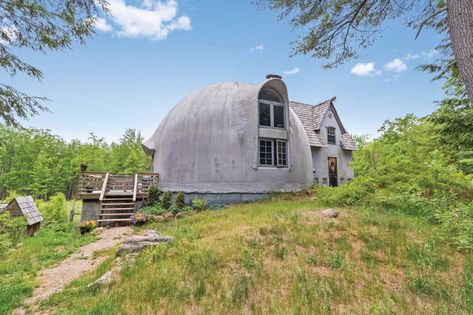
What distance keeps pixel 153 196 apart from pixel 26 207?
5.21 meters

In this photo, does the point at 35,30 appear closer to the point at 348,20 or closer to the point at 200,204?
the point at 348,20

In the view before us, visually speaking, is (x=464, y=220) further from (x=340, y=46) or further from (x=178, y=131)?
(x=178, y=131)

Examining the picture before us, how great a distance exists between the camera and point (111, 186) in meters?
13.1

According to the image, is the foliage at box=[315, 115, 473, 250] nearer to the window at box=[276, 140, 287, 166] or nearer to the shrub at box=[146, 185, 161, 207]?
the window at box=[276, 140, 287, 166]

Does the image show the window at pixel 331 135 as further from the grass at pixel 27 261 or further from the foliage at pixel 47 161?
the foliage at pixel 47 161

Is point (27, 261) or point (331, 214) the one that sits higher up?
point (331, 214)

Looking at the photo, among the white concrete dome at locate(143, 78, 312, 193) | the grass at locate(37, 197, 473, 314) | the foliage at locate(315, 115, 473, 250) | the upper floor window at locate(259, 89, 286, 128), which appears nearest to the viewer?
the grass at locate(37, 197, 473, 314)

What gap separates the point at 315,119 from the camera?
19.2 metres

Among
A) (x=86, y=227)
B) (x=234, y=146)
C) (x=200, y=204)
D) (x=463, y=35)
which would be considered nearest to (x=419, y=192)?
(x=463, y=35)

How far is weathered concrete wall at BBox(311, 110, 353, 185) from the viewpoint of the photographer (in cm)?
1784

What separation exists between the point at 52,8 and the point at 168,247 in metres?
5.79

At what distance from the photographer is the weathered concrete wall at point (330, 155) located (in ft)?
58.5

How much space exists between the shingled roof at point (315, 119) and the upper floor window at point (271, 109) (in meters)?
5.44

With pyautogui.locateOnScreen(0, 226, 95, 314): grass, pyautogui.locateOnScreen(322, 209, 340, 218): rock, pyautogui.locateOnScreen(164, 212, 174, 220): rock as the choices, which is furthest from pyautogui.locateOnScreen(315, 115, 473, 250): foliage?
pyautogui.locateOnScreen(0, 226, 95, 314): grass
